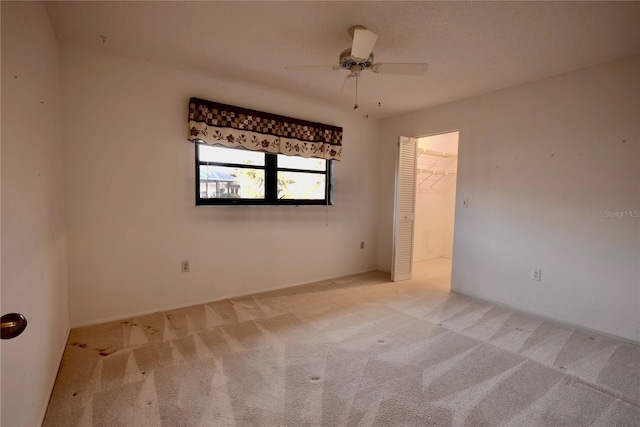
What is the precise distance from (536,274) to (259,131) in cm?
335

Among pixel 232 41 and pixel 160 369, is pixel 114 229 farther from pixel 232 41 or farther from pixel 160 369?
pixel 232 41

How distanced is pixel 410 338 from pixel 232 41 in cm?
287

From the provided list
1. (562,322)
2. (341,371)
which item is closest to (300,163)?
(341,371)

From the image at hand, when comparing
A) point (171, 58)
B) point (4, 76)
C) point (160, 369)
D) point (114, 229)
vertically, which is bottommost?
point (160, 369)

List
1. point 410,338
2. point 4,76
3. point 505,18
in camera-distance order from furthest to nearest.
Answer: point 410,338
point 505,18
point 4,76

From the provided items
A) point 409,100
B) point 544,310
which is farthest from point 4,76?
point 544,310

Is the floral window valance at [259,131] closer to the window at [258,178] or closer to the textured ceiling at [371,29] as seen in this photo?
the window at [258,178]

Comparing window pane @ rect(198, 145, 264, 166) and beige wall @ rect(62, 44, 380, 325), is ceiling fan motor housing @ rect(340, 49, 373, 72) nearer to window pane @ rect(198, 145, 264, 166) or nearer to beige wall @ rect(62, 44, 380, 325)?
beige wall @ rect(62, 44, 380, 325)

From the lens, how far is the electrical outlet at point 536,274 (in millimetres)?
2918

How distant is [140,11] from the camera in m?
1.92

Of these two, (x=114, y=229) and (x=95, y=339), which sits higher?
(x=114, y=229)

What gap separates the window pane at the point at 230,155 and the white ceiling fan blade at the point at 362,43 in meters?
1.70

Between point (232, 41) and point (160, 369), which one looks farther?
point (232, 41)

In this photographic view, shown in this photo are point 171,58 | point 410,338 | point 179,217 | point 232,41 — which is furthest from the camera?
point 179,217
